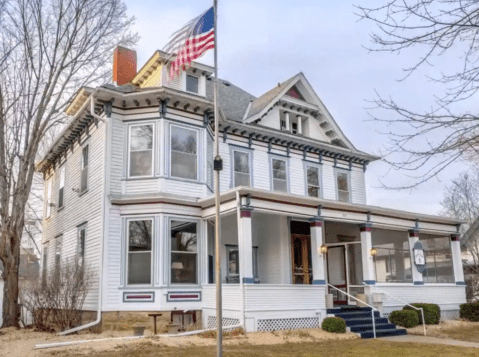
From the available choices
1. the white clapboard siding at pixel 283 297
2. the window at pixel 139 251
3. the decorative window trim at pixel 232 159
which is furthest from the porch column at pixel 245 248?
the decorative window trim at pixel 232 159

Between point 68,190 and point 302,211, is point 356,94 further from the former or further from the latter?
point 68,190

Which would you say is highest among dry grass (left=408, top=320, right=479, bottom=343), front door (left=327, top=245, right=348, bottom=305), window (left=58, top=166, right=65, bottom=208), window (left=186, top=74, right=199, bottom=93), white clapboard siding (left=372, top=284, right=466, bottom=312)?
window (left=186, top=74, right=199, bottom=93)

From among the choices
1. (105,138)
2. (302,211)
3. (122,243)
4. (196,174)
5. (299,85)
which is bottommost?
(122,243)

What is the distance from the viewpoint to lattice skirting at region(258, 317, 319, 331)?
13.4 metres

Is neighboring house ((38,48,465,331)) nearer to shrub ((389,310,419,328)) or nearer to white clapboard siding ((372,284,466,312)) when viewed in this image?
white clapboard siding ((372,284,466,312))

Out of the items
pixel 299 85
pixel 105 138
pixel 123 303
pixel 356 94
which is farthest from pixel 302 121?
pixel 356 94

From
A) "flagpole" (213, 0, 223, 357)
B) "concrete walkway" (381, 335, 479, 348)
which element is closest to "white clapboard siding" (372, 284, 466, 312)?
"concrete walkway" (381, 335, 479, 348)

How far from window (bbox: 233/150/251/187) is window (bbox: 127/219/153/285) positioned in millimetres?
4298

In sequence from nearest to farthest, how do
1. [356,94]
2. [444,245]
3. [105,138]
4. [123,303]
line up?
[356,94]
[123,303]
[105,138]
[444,245]

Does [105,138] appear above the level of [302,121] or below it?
below

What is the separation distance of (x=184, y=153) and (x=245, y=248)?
3917mm

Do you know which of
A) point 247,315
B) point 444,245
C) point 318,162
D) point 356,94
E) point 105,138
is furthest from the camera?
point 444,245

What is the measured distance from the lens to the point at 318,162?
20.5 metres

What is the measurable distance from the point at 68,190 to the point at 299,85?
1055 centimetres
